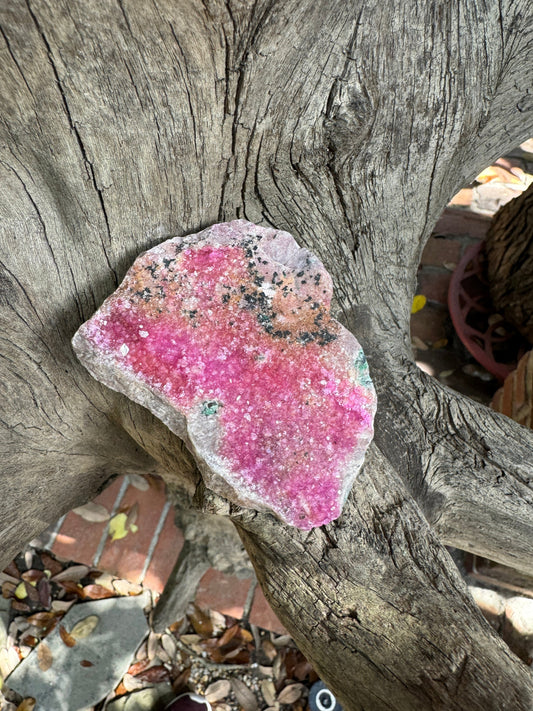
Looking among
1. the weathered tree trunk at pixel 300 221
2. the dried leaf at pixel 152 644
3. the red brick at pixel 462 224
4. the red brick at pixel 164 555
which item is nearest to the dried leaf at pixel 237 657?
the dried leaf at pixel 152 644

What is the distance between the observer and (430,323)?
3482 mm

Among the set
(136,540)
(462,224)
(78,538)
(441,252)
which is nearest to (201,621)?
(136,540)

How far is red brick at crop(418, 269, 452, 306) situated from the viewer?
3.55m

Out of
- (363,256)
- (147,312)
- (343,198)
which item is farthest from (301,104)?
(147,312)

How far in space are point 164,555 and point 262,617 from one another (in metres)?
0.53

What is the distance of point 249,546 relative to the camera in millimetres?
1404

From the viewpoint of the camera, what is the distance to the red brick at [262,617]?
2688mm

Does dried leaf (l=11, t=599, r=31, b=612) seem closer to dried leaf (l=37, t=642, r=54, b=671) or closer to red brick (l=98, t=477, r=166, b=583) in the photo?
dried leaf (l=37, t=642, r=54, b=671)

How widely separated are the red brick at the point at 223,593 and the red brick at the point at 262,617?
51 mm

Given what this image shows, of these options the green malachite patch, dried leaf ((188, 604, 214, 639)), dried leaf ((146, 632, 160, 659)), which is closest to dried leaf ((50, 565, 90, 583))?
dried leaf ((146, 632, 160, 659))

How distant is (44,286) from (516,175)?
12.0ft

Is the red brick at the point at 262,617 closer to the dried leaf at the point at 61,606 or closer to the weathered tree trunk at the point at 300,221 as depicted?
the dried leaf at the point at 61,606

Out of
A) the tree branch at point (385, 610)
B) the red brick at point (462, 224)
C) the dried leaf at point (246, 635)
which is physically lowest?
the dried leaf at point (246, 635)

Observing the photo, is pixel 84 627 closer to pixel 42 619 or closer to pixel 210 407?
pixel 42 619
